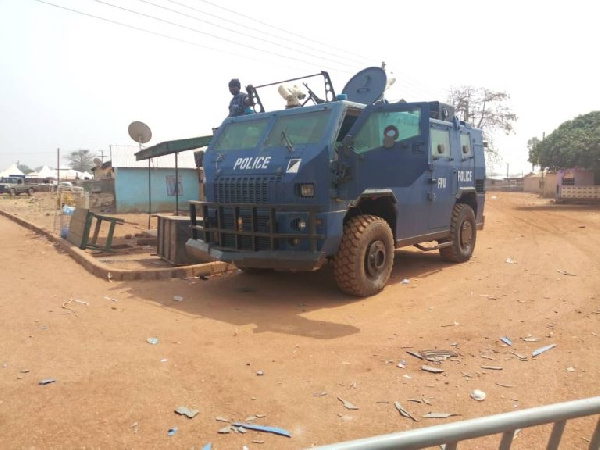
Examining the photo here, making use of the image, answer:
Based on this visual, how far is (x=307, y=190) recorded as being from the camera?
555cm

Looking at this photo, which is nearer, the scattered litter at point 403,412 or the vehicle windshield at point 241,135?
the scattered litter at point 403,412

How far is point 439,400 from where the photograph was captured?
3303 mm

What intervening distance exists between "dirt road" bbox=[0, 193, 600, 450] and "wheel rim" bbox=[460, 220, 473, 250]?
1231 millimetres

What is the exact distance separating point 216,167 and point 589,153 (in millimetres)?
21149

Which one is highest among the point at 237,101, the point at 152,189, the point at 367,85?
the point at 367,85

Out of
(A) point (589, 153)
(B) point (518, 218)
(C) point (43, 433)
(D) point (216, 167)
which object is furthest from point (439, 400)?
(A) point (589, 153)

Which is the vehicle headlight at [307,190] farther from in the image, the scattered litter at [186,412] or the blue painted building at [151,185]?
the blue painted building at [151,185]

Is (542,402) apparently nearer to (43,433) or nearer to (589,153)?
(43,433)

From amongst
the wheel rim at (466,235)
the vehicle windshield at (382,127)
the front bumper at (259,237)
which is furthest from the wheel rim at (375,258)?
the wheel rim at (466,235)

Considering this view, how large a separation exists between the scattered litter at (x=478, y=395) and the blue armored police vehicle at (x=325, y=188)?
7.88 ft

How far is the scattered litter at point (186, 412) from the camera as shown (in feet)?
10.0

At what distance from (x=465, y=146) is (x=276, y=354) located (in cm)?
586

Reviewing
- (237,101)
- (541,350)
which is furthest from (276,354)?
(237,101)

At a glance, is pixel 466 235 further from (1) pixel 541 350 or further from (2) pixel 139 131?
(2) pixel 139 131
